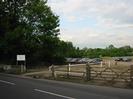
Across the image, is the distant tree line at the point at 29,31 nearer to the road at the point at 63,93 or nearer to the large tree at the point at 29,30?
the large tree at the point at 29,30

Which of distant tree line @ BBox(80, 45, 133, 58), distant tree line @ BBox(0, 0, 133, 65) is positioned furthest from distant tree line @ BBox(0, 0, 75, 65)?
distant tree line @ BBox(80, 45, 133, 58)

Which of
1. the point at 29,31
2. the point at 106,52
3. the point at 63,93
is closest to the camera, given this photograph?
the point at 63,93

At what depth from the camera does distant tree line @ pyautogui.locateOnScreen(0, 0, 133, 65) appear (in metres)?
59.8

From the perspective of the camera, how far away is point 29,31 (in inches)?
2349

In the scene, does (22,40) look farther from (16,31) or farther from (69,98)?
(69,98)

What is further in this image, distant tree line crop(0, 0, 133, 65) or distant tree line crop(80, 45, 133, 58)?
distant tree line crop(80, 45, 133, 58)

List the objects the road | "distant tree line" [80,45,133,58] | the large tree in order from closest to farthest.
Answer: the road → the large tree → "distant tree line" [80,45,133,58]

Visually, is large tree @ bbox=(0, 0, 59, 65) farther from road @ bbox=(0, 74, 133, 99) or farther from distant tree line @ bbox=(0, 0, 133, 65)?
road @ bbox=(0, 74, 133, 99)

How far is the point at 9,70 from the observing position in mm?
54156

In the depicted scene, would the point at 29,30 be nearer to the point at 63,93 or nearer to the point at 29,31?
the point at 29,31

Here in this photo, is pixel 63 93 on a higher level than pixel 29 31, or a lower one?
lower

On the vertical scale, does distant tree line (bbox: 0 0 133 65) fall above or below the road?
above

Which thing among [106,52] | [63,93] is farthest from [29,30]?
[106,52]

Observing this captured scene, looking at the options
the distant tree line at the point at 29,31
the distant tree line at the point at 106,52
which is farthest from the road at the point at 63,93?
the distant tree line at the point at 106,52
